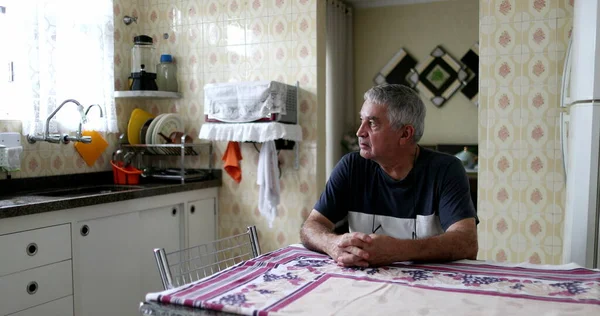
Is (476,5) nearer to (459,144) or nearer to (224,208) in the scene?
(459,144)

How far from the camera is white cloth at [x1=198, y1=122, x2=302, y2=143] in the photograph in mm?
3004

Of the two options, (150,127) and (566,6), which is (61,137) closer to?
(150,127)

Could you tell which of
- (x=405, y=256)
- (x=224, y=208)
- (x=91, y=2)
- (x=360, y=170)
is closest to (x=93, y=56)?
(x=91, y=2)

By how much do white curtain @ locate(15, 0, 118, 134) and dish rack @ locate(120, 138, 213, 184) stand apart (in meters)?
0.23

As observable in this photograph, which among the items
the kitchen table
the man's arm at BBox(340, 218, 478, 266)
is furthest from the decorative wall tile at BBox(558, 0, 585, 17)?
the kitchen table

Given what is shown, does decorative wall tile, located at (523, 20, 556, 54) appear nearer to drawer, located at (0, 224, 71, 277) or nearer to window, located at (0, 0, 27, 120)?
drawer, located at (0, 224, 71, 277)

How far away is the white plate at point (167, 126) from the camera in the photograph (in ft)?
11.2

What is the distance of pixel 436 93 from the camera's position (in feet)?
16.7

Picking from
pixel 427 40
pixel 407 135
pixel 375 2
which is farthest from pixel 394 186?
pixel 375 2

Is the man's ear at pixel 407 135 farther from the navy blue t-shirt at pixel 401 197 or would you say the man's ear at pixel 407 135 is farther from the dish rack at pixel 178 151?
the dish rack at pixel 178 151

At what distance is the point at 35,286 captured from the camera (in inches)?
91.3

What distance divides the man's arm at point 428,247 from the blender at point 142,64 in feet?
7.55

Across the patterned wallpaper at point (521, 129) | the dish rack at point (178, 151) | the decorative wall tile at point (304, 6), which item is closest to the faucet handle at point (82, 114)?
the dish rack at point (178, 151)

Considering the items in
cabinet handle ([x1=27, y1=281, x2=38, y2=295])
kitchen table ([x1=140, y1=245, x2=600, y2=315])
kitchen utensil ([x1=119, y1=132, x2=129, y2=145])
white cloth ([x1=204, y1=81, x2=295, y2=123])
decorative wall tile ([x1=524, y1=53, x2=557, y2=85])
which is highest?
decorative wall tile ([x1=524, y1=53, x2=557, y2=85])
